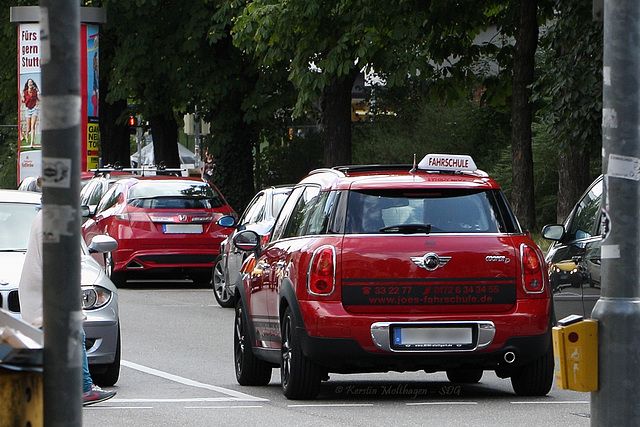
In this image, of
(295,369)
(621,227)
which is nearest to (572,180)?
(295,369)

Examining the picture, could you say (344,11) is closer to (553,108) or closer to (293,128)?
(553,108)

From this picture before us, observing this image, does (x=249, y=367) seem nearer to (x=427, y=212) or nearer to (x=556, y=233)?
(x=427, y=212)

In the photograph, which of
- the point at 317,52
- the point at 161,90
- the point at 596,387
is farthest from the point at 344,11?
the point at 596,387

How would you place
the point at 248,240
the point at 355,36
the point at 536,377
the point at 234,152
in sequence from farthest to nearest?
the point at 234,152 → the point at 355,36 → the point at 248,240 → the point at 536,377

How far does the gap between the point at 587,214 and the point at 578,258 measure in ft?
1.46

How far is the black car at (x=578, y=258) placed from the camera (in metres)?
11.2

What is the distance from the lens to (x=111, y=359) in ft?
35.1

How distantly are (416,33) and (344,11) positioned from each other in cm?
151

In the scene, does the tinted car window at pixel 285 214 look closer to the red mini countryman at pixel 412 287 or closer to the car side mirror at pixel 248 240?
the car side mirror at pixel 248 240

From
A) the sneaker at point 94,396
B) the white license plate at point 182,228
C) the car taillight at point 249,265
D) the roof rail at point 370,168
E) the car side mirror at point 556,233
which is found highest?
the roof rail at point 370,168

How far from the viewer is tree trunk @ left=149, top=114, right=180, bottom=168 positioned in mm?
39844

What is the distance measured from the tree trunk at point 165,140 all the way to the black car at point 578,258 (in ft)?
92.8

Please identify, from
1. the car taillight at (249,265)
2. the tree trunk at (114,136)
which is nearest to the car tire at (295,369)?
the car taillight at (249,265)

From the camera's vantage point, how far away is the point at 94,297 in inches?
424
